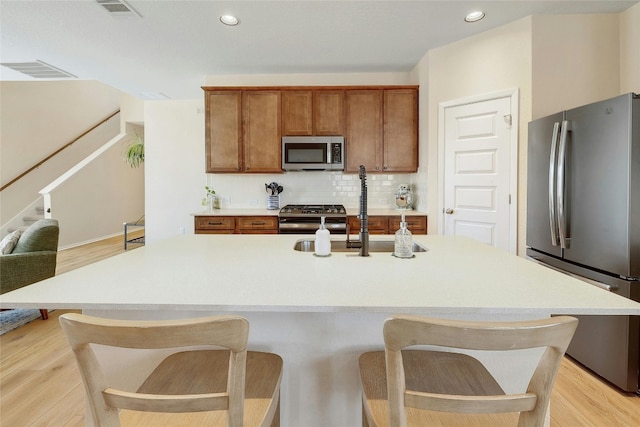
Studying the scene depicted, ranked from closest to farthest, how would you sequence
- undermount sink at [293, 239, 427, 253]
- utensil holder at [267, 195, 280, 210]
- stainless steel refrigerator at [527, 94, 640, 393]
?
stainless steel refrigerator at [527, 94, 640, 393] < undermount sink at [293, 239, 427, 253] < utensil holder at [267, 195, 280, 210]

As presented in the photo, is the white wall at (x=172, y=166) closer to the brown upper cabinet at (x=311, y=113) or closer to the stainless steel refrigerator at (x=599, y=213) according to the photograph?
the brown upper cabinet at (x=311, y=113)

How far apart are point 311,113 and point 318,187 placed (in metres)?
0.93

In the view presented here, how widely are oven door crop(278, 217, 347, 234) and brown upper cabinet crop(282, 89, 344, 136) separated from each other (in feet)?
3.52

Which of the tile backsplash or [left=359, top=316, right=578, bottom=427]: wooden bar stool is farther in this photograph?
the tile backsplash

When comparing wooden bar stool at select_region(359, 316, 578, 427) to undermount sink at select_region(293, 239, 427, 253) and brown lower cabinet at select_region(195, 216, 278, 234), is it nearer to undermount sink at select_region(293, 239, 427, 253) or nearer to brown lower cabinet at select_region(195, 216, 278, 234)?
undermount sink at select_region(293, 239, 427, 253)

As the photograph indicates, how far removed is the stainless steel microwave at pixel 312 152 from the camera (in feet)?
13.3

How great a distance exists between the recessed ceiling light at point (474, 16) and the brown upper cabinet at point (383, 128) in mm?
1038

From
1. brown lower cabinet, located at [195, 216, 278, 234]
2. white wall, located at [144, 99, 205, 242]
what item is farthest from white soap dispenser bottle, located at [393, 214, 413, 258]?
white wall, located at [144, 99, 205, 242]

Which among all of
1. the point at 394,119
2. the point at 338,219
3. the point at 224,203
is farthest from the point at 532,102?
the point at 224,203

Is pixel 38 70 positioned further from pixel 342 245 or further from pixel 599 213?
pixel 599 213

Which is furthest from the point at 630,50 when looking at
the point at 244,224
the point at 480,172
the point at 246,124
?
the point at 244,224

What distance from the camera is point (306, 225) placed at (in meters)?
3.73

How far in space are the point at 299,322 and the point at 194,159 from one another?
4.73 m

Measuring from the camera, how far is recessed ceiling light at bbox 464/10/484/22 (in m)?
2.94
